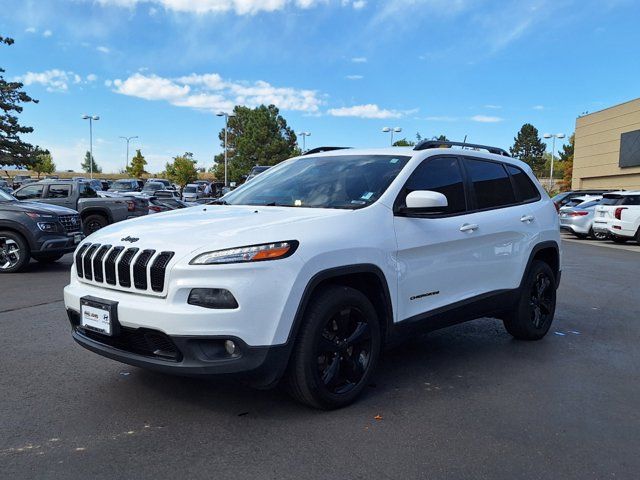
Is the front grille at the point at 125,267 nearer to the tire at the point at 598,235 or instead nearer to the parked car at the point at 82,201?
the parked car at the point at 82,201

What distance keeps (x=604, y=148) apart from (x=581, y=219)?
24.7 metres

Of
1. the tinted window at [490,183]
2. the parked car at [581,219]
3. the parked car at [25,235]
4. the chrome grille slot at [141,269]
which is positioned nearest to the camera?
the chrome grille slot at [141,269]

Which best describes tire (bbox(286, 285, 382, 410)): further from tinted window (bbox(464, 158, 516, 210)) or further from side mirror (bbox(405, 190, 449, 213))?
tinted window (bbox(464, 158, 516, 210))

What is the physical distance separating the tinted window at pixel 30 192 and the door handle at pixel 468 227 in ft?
43.3

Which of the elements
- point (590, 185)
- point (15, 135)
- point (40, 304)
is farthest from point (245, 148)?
point (40, 304)

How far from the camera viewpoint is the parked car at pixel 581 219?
64.4 ft

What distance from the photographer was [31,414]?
3.64 m

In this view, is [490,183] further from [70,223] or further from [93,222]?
[93,222]

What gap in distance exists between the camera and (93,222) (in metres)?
15.8

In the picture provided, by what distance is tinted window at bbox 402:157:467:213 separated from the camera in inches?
A: 173

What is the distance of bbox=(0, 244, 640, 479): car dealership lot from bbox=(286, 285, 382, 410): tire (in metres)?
0.16

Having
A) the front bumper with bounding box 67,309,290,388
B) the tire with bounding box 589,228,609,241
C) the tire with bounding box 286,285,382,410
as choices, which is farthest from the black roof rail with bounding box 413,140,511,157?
the tire with bounding box 589,228,609,241

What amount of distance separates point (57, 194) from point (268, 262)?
545 inches

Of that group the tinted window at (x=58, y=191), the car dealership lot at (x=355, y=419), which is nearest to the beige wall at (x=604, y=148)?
the tinted window at (x=58, y=191)
